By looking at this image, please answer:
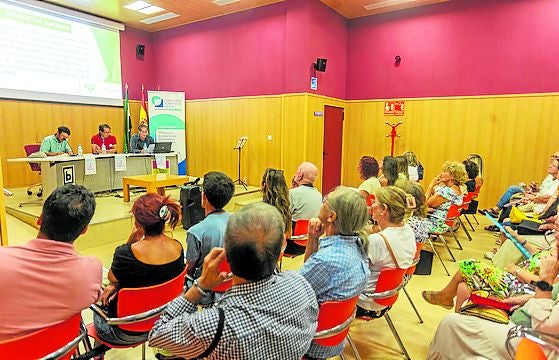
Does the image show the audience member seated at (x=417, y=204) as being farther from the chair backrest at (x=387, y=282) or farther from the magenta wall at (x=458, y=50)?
the magenta wall at (x=458, y=50)

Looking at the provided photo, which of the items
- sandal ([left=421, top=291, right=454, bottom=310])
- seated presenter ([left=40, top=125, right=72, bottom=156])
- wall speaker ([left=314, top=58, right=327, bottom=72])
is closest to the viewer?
sandal ([left=421, top=291, right=454, bottom=310])

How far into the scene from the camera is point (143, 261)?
64.6 inches

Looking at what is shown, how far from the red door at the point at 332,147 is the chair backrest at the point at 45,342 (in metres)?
6.47

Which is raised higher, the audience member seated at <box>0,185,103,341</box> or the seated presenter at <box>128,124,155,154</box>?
the seated presenter at <box>128,124,155,154</box>

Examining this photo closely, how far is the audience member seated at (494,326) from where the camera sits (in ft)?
5.07

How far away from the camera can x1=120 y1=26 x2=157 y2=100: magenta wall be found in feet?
27.0

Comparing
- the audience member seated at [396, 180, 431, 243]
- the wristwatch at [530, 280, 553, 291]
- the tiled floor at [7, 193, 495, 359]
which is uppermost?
the audience member seated at [396, 180, 431, 243]

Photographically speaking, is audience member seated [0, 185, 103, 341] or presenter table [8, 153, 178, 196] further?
presenter table [8, 153, 178, 196]

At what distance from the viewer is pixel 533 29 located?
5.88 meters

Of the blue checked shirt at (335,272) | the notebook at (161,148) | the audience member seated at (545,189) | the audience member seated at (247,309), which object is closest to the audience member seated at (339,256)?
the blue checked shirt at (335,272)

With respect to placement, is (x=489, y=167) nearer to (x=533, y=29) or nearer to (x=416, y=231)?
(x=533, y=29)

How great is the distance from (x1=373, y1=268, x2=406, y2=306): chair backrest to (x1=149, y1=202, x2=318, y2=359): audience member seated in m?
0.95

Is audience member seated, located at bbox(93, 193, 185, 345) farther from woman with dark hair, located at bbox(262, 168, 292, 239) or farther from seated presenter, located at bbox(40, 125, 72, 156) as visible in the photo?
seated presenter, located at bbox(40, 125, 72, 156)

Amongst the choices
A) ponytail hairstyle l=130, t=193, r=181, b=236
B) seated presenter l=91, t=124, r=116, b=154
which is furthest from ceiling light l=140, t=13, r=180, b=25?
ponytail hairstyle l=130, t=193, r=181, b=236
